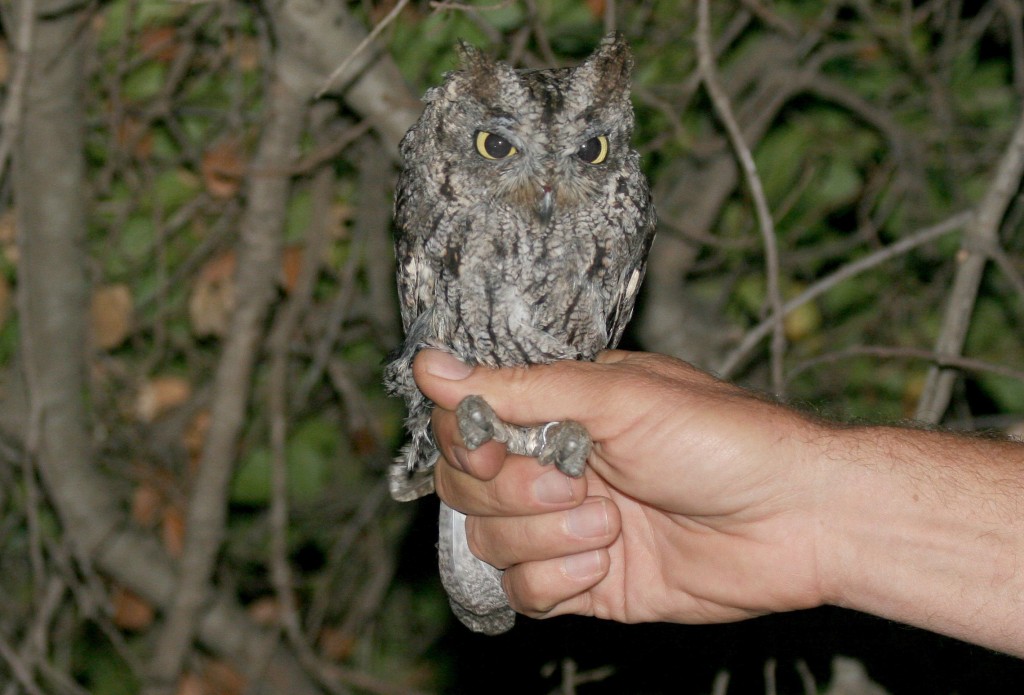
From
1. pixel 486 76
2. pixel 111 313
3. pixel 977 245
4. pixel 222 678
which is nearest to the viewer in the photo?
pixel 486 76

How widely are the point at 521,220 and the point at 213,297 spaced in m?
1.96

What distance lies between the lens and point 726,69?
4.00 meters

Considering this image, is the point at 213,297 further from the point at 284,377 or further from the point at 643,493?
the point at 643,493

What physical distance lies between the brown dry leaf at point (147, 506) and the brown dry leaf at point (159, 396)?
0.30 m

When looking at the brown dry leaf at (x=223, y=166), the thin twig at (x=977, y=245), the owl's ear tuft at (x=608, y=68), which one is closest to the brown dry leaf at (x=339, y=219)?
the brown dry leaf at (x=223, y=166)

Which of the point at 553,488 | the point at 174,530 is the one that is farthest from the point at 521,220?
the point at 174,530

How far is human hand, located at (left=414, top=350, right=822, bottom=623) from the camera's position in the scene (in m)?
2.05

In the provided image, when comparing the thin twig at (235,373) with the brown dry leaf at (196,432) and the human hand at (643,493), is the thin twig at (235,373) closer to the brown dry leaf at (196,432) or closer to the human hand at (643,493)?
the brown dry leaf at (196,432)

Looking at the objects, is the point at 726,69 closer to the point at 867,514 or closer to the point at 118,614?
the point at 867,514

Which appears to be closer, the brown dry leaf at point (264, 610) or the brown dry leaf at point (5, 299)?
the brown dry leaf at point (5, 299)

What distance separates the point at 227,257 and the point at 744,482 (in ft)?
8.23

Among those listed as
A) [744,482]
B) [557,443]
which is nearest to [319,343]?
[557,443]

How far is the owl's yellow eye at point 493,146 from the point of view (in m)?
2.18

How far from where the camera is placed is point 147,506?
3934 mm
